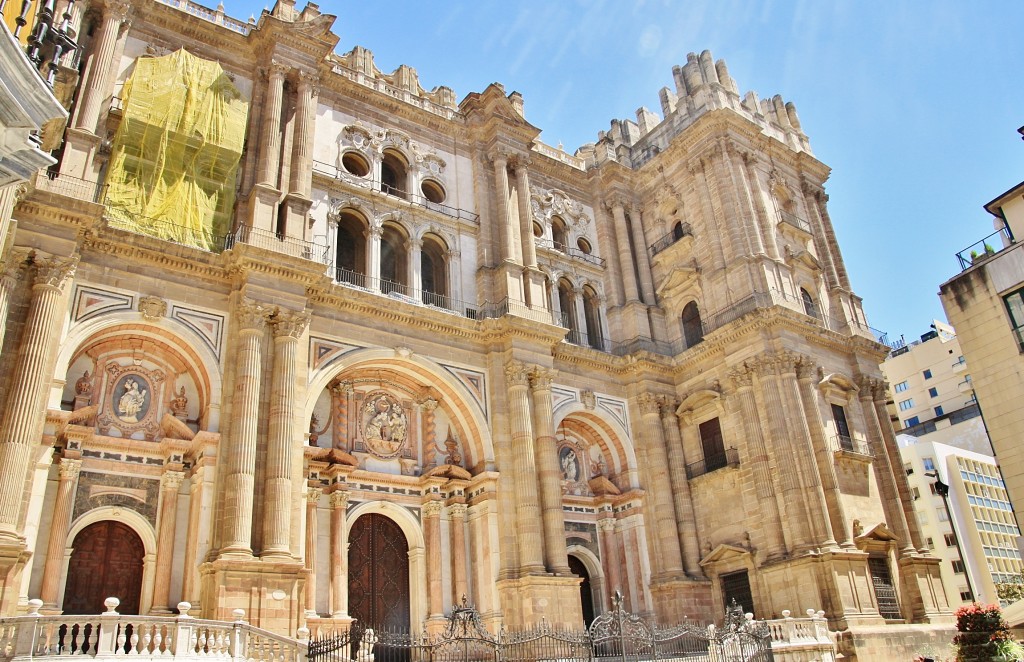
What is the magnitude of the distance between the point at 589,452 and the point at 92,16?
797 inches

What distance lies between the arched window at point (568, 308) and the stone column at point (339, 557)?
11250 millimetres

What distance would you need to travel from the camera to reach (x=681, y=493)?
88.1 feet

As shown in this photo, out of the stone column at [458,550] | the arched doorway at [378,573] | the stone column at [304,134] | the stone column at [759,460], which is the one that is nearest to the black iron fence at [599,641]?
the arched doorway at [378,573]

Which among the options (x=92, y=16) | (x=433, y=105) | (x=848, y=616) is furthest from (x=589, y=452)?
(x=92, y=16)

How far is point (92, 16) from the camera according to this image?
22062mm

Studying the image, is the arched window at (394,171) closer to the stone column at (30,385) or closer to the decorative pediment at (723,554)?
the stone column at (30,385)

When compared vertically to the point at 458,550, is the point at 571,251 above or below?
above

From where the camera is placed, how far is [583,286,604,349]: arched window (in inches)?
1188

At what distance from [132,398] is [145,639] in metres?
8.40

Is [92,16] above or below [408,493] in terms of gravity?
above

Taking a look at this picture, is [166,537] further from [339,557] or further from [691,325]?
[691,325]

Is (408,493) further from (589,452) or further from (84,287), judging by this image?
(84,287)

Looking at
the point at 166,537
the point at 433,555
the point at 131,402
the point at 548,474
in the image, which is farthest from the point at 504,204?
the point at 166,537

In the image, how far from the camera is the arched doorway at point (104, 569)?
1762 centimetres
